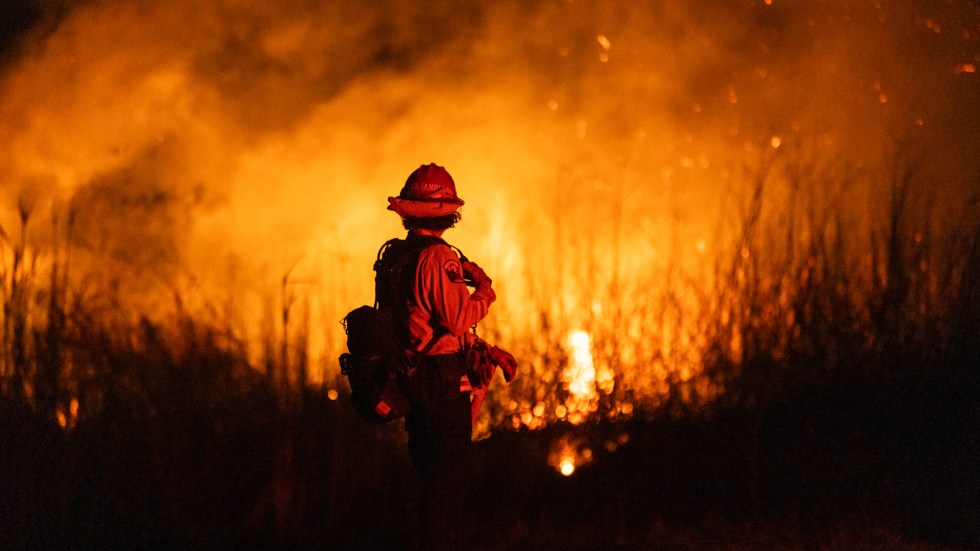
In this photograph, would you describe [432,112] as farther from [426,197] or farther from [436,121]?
[426,197]

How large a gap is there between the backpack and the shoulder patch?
0.12 m

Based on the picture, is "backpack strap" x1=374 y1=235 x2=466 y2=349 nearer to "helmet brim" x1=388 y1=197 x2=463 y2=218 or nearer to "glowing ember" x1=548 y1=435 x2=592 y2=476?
"helmet brim" x1=388 y1=197 x2=463 y2=218

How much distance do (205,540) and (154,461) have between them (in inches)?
20.7

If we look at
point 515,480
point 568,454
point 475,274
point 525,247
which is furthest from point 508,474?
point 475,274

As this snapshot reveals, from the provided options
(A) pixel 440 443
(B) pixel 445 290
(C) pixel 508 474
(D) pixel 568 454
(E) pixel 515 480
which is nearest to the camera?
(B) pixel 445 290

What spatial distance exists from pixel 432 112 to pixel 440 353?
4678 mm

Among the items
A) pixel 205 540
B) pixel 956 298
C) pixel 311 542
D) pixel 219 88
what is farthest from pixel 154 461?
pixel 956 298

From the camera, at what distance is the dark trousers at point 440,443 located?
180 inches

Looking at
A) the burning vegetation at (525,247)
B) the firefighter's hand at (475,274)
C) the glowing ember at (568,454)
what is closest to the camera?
the firefighter's hand at (475,274)

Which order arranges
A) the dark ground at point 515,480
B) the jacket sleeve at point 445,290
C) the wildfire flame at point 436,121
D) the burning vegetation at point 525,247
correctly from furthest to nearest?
the wildfire flame at point 436,121, the burning vegetation at point 525,247, the dark ground at point 515,480, the jacket sleeve at point 445,290

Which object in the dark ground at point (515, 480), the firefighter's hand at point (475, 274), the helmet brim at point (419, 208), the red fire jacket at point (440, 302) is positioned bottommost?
the dark ground at point (515, 480)

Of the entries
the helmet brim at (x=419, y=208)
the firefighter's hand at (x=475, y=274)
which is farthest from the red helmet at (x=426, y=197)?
the firefighter's hand at (x=475, y=274)

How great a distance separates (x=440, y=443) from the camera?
4578 millimetres

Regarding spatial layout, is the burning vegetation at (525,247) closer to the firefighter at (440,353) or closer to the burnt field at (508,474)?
the burnt field at (508,474)
